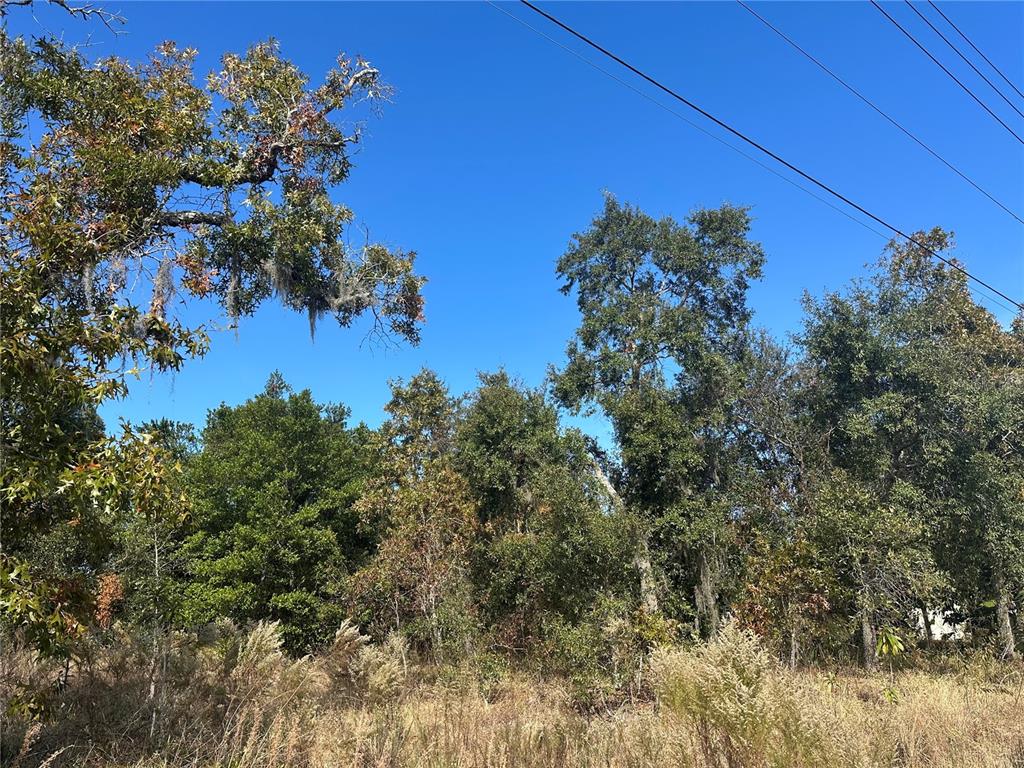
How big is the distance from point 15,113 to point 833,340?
1758cm

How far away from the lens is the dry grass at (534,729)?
3857 millimetres

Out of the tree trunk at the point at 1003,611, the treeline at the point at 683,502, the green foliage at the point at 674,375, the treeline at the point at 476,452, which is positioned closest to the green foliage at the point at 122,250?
the treeline at the point at 476,452

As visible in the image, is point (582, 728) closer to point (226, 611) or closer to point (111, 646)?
point (111, 646)

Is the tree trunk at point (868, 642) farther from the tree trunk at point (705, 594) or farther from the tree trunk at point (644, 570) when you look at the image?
the tree trunk at point (644, 570)

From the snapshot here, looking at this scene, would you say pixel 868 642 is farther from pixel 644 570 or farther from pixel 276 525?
pixel 276 525

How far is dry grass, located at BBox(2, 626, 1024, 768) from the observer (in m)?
3.86

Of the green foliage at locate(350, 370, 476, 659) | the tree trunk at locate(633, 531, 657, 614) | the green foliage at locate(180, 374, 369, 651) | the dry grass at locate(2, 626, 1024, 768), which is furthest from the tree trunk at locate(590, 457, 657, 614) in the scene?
the green foliage at locate(180, 374, 369, 651)

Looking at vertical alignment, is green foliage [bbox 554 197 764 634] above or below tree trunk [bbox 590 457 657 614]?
above

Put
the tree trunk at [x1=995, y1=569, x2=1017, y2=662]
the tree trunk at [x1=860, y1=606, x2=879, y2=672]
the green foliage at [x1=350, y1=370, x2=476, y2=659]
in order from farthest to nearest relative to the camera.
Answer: the tree trunk at [x1=995, y1=569, x2=1017, y2=662]
the green foliage at [x1=350, y1=370, x2=476, y2=659]
the tree trunk at [x1=860, y1=606, x2=879, y2=672]

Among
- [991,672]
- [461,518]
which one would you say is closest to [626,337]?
[461,518]

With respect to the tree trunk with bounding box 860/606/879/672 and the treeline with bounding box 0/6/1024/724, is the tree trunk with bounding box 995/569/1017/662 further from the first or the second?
the tree trunk with bounding box 860/606/879/672

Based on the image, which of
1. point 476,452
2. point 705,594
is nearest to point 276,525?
point 476,452

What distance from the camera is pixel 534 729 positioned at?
486cm

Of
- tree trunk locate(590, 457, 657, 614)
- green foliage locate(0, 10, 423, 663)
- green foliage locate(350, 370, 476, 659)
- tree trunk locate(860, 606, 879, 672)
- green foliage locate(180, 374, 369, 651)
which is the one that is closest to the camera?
green foliage locate(0, 10, 423, 663)
